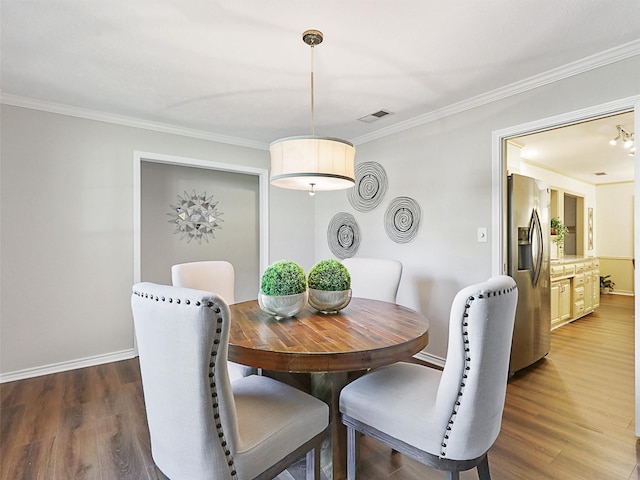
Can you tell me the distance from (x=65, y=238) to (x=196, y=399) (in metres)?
2.81

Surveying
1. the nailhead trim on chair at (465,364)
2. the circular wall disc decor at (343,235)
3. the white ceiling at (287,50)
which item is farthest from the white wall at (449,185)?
the nailhead trim on chair at (465,364)

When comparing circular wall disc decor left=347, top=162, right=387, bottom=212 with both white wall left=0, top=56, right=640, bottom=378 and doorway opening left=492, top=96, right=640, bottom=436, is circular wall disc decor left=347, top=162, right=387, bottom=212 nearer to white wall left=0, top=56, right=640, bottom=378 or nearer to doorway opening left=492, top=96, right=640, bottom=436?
white wall left=0, top=56, right=640, bottom=378

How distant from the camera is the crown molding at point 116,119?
9.16ft

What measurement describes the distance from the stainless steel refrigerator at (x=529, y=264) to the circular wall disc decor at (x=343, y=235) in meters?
1.70

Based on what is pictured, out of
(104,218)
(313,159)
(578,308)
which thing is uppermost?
(313,159)

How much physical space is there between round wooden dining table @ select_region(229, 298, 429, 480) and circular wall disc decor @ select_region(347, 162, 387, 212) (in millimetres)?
1972

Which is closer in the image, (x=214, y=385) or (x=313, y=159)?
(x=214, y=385)

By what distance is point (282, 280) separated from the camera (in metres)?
1.65

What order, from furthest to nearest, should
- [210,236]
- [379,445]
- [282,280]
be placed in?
[210,236] < [379,445] < [282,280]

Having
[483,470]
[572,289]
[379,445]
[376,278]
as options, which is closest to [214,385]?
[483,470]

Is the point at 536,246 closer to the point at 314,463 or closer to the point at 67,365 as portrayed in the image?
the point at 314,463

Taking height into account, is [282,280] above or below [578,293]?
above

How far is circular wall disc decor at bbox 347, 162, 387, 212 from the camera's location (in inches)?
147

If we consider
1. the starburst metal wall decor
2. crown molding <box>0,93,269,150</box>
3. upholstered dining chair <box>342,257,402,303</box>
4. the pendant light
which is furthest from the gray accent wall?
the pendant light
